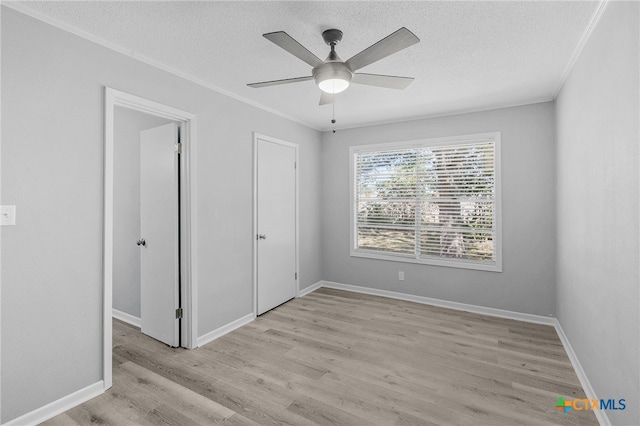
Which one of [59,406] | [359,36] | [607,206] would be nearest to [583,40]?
[607,206]

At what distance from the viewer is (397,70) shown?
108 inches

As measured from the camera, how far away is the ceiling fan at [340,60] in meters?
1.65

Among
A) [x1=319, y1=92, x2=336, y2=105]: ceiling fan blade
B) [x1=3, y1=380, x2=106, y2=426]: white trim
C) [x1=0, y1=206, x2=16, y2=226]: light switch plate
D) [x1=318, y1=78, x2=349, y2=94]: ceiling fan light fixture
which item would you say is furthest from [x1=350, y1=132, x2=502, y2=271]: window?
[x1=0, y1=206, x2=16, y2=226]: light switch plate

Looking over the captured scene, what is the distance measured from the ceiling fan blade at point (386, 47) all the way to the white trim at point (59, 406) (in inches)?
114

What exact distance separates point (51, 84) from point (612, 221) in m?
3.60

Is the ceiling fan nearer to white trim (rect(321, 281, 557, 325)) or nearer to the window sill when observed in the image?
the window sill

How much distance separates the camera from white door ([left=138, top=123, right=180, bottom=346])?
302 centimetres

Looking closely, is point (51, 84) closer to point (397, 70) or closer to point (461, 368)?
point (397, 70)

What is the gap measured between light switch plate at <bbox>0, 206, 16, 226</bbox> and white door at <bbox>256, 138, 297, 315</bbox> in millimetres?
2210

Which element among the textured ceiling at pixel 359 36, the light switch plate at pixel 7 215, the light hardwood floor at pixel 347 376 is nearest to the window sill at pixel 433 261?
the light hardwood floor at pixel 347 376

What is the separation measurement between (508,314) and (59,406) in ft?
14.5

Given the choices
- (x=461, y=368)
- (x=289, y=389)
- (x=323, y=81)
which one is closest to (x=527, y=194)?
(x=461, y=368)

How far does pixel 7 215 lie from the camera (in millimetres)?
1844

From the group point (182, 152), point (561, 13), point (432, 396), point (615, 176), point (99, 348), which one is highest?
point (561, 13)
